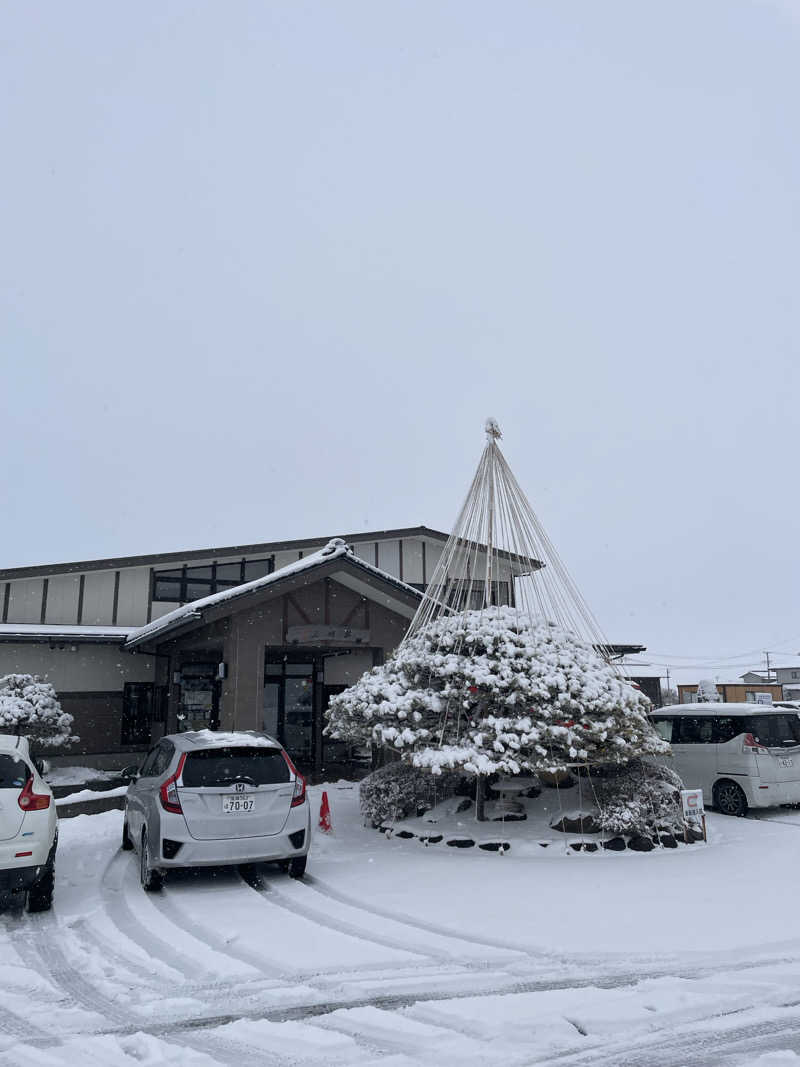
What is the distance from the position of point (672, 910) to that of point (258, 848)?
385 cm

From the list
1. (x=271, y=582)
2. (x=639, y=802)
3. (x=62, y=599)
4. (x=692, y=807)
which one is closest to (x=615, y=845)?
(x=639, y=802)

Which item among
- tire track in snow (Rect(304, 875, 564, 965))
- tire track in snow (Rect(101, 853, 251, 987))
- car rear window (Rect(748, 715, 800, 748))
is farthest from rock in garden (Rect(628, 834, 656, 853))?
tire track in snow (Rect(101, 853, 251, 987))

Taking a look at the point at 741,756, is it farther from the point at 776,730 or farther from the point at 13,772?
the point at 13,772

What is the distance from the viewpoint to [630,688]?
1009 centimetres

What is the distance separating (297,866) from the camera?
7.99 metres

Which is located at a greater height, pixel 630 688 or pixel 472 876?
pixel 630 688

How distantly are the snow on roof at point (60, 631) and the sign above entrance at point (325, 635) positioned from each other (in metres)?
5.99

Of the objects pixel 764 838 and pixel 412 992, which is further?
pixel 764 838

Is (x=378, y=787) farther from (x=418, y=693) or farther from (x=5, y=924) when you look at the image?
(x=5, y=924)

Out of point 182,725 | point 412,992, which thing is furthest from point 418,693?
point 182,725

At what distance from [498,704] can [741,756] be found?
483 centimetres

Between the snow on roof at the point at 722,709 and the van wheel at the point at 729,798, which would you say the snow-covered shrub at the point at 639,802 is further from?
the snow on roof at the point at 722,709

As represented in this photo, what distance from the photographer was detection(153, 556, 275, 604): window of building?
66.8 ft

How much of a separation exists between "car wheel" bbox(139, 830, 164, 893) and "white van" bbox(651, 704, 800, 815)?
862cm
